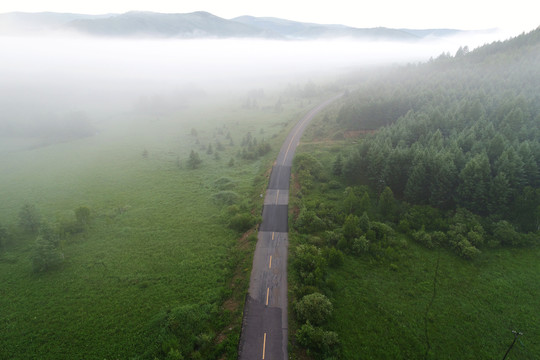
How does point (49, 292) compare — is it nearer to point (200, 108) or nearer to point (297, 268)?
point (297, 268)

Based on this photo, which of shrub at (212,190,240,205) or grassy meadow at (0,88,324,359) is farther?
shrub at (212,190,240,205)

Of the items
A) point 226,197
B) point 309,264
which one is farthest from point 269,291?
point 226,197

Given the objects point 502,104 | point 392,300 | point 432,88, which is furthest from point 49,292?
point 432,88

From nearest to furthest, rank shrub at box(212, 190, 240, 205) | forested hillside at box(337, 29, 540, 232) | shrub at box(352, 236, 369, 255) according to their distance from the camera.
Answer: shrub at box(352, 236, 369, 255) < forested hillside at box(337, 29, 540, 232) < shrub at box(212, 190, 240, 205)

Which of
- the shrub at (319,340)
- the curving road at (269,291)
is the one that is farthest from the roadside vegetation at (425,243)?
the curving road at (269,291)

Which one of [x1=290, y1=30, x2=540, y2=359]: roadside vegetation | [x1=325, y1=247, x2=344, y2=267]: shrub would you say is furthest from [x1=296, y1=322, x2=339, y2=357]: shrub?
[x1=325, y1=247, x2=344, y2=267]: shrub

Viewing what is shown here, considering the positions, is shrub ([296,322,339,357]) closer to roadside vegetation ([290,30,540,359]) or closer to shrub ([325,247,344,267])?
roadside vegetation ([290,30,540,359])
